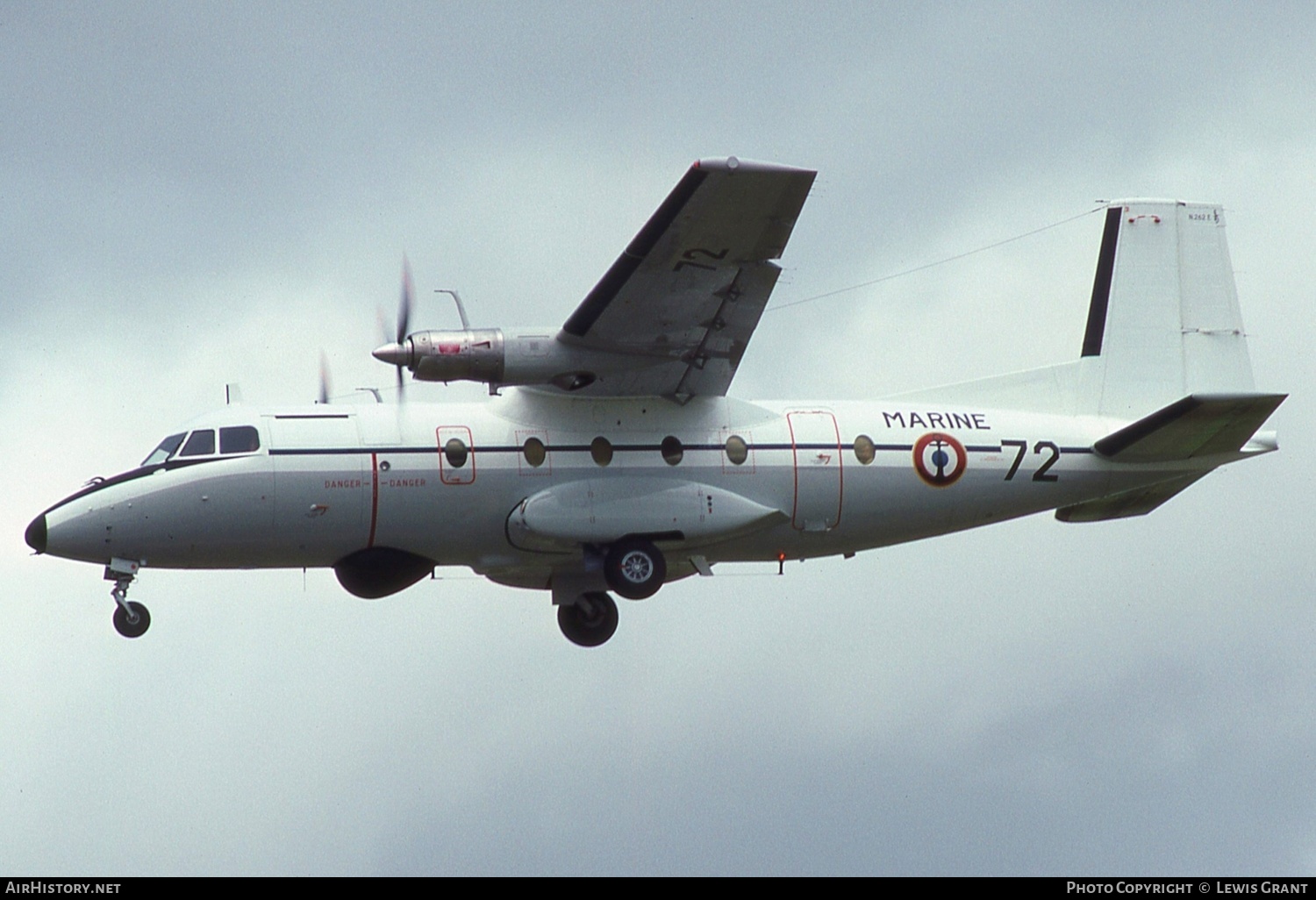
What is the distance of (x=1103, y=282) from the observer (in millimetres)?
23938

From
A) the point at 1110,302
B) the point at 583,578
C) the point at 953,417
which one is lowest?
the point at 583,578

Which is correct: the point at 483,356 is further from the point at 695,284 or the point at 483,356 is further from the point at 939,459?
the point at 939,459

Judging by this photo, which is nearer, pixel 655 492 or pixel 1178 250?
pixel 655 492

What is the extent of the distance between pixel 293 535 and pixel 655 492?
3864mm

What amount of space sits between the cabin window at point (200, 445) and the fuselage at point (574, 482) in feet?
0.14

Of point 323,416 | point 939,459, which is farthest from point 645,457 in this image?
point 323,416

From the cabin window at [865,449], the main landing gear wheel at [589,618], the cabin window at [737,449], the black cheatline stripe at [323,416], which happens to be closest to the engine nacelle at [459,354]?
the black cheatline stripe at [323,416]

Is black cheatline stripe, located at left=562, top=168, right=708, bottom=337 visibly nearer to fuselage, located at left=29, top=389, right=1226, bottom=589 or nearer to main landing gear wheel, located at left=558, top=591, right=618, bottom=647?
fuselage, located at left=29, top=389, right=1226, bottom=589

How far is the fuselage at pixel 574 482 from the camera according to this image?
20.8 meters
